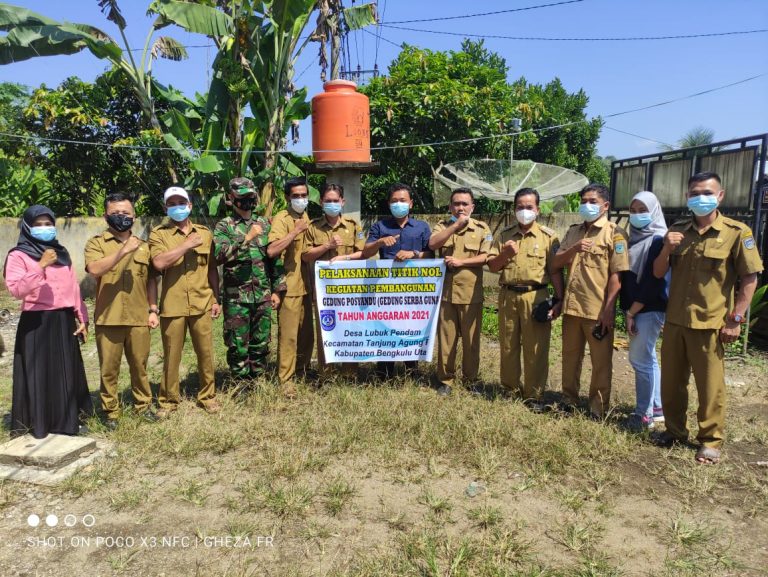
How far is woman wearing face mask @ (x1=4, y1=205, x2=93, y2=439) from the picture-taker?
11.5 ft

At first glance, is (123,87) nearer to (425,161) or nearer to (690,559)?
(425,161)

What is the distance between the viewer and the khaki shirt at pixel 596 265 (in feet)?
12.6

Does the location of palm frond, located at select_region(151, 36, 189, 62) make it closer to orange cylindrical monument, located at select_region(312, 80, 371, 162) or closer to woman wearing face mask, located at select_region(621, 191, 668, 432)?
orange cylindrical monument, located at select_region(312, 80, 371, 162)

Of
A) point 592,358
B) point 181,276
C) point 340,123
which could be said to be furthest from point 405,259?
point 340,123

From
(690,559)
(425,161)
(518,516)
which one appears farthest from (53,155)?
(690,559)

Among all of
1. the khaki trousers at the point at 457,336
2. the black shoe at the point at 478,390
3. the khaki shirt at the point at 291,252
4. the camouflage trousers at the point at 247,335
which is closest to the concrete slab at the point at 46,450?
the camouflage trousers at the point at 247,335

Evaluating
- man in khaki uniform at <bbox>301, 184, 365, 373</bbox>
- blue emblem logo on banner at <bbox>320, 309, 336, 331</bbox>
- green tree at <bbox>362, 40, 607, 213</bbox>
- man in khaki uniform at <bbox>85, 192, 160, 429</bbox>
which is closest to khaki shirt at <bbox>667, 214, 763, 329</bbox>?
man in khaki uniform at <bbox>301, 184, 365, 373</bbox>

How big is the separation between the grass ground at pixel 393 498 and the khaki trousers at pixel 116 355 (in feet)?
0.62

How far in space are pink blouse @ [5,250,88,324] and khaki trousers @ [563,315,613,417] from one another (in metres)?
3.50

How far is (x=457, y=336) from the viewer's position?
4648 millimetres

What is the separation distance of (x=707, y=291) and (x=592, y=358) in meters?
0.98

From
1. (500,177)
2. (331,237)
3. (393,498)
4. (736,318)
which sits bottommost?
(393,498)

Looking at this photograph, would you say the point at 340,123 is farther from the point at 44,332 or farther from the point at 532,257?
the point at 44,332

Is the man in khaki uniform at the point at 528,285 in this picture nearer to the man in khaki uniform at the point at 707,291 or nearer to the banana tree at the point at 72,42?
the man in khaki uniform at the point at 707,291
